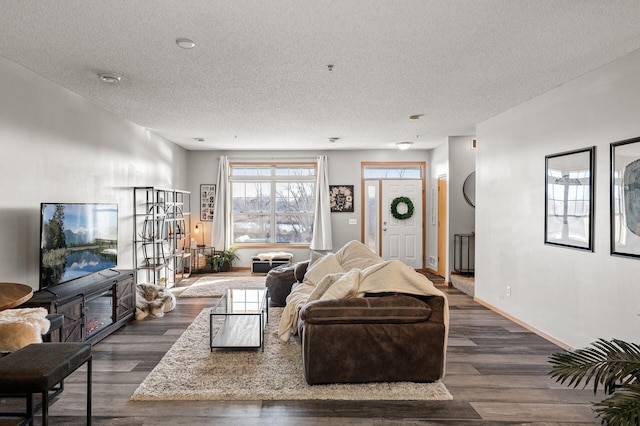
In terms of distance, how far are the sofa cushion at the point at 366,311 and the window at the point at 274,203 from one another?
17.8ft

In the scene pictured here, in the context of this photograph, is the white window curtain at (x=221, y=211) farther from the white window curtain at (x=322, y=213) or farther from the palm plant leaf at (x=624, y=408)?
the palm plant leaf at (x=624, y=408)

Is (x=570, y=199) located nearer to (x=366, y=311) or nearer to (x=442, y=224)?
(x=366, y=311)

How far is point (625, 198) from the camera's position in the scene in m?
2.98

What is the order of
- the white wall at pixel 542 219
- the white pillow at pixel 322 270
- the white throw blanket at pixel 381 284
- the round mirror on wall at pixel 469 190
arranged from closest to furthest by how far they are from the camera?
the white throw blanket at pixel 381 284 < the white wall at pixel 542 219 < the white pillow at pixel 322 270 < the round mirror on wall at pixel 469 190

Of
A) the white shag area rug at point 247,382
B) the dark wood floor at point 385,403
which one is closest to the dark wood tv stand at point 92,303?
the dark wood floor at point 385,403

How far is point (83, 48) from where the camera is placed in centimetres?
291

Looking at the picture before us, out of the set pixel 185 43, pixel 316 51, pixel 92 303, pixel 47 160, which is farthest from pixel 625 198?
pixel 47 160

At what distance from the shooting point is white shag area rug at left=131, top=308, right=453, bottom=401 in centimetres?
267

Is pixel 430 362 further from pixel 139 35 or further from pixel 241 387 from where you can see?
pixel 139 35

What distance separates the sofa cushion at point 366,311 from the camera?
2.79 meters

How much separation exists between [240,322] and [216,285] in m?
2.38

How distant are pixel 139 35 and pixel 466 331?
4045 mm

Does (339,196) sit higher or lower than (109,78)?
lower

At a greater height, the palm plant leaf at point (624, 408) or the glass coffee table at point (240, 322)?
the palm plant leaf at point (624, 408)
